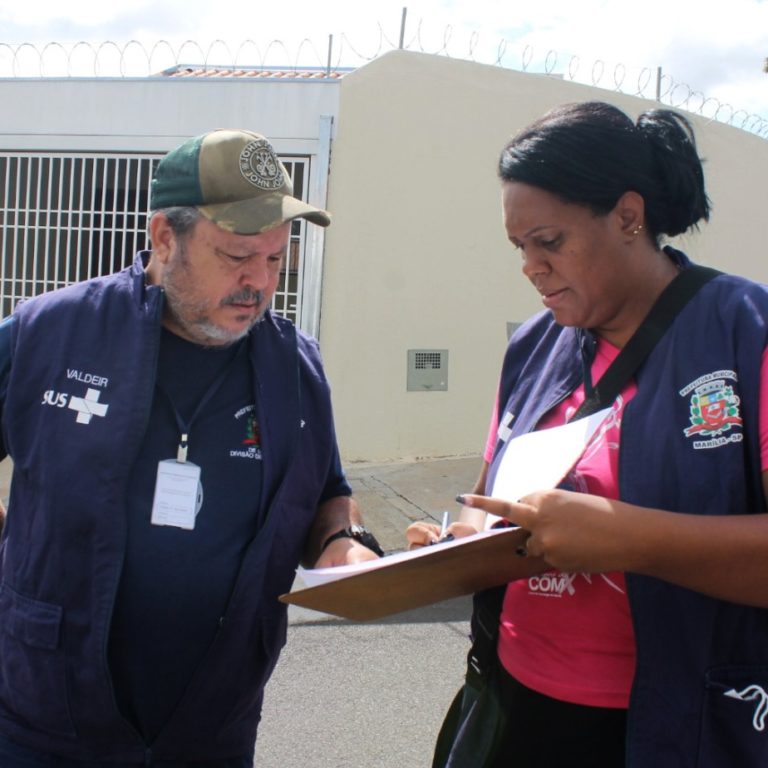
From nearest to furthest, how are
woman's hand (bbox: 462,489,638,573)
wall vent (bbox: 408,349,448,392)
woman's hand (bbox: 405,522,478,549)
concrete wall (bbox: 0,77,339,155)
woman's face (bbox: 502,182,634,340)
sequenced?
woman's hand (bbox: 462,489,638,573), woman's face (bbox: 502,182,634,340), woman's hand (bbox: 405,522,478,549), concrete wall (bbox: 0,77,339,155), wall vent (bbox: 408,349,448,392)

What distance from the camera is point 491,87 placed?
8297mm

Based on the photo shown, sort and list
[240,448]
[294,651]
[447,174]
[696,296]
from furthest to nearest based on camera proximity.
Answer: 1. [447,174]
2. [294,651]
3. [240,448]
4. [696,296]

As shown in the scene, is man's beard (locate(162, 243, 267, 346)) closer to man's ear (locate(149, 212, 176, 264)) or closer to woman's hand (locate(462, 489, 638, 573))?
man's ear (locate(149, 212, 176, 264))

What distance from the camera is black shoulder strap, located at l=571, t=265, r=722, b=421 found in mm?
1782

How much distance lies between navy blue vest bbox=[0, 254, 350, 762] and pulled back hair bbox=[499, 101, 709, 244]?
76 cm

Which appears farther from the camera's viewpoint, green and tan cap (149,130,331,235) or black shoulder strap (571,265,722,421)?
green and tan cap (149,130,331,235)

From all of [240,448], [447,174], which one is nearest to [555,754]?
[240,448]

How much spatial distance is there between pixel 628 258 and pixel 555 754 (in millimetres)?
1001

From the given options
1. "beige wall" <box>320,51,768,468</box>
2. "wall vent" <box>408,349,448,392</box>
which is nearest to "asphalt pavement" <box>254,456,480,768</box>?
"beige wall" <box>320,51,768,468</box>

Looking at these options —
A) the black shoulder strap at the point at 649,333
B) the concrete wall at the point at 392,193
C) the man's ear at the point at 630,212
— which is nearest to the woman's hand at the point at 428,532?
the black shoulder strap at the point at 649,333

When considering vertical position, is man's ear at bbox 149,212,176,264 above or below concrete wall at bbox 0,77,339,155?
below

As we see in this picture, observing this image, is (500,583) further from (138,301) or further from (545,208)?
(138,301)

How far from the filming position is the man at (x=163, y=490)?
1904mm

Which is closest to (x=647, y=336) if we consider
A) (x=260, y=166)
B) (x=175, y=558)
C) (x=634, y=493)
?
(x=634, y=493)
